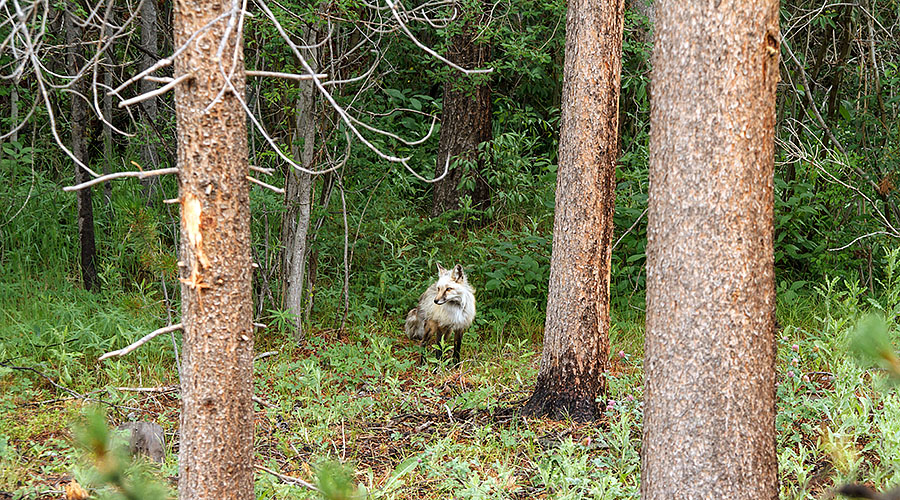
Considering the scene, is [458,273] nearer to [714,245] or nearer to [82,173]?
[82,173]

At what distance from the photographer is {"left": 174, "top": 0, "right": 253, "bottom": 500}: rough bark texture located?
3.20 metres

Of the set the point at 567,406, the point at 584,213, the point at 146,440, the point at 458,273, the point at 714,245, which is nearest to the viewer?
the point at 714,245

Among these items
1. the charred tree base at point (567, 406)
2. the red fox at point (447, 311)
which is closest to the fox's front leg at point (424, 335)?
the red fox at point (447, 311)

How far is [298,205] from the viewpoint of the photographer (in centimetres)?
805

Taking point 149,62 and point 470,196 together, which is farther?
point 470,196

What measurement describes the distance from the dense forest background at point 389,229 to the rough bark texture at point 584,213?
0.42 meters

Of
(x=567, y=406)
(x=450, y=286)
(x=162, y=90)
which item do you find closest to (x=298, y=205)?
(x=450, y=286)

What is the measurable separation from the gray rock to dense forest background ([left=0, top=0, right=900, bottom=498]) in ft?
2.22

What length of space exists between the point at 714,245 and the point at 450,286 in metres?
4.58

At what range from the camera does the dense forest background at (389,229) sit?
668 centimetres

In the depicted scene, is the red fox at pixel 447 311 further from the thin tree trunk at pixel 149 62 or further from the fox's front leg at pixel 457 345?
the thin tree trunk at pixel 149 62

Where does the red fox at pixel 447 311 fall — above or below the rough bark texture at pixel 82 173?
below

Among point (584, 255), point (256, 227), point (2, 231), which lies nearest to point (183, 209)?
point (584, 255)

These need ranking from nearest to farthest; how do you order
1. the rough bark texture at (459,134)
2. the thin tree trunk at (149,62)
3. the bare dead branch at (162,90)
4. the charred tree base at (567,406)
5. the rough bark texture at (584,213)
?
the bare dead branch at (162,90)
the rough bark texture at (584,213)
the charred tree base at (567,406)
the thin tree trunk at (149,62)
the rough bark texture at (459,134)
